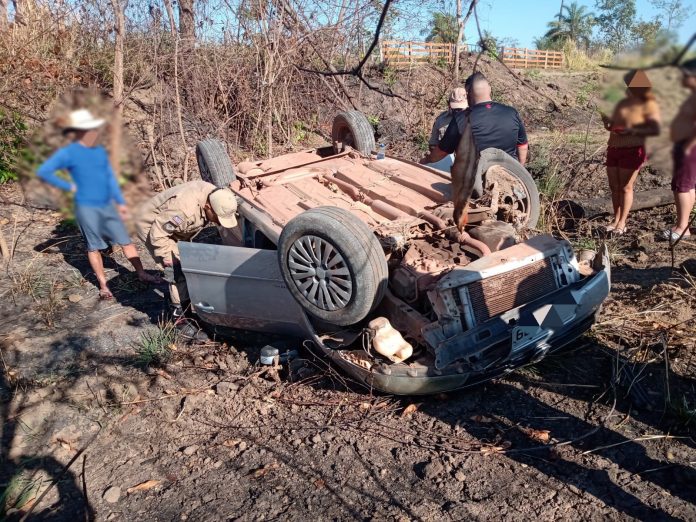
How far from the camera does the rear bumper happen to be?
346cm

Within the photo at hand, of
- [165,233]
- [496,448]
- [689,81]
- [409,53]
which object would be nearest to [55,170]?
[689,81]

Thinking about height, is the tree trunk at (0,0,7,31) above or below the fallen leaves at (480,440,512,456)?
above

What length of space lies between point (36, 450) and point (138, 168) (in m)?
3.41

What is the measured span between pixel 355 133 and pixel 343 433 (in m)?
3.43

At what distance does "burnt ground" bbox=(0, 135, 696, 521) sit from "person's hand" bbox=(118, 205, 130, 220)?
1.80m

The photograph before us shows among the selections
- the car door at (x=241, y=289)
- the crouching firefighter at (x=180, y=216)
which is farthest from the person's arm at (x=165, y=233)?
the car door at (x=241, y=289)

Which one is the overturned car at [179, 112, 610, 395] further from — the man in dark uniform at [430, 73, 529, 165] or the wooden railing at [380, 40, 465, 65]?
the wooden railing at [380, 40, 465, 65]

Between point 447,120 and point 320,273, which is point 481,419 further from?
point 447,120

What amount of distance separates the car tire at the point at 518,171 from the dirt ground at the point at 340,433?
1032 millimetres

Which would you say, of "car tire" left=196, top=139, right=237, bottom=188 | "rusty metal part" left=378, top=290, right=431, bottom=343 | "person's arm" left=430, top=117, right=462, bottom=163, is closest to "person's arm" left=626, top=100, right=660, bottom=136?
"rusty metal part" left=378, top=290, right=431, bottom=343

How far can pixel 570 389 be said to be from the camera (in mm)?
3938

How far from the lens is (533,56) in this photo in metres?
2.19

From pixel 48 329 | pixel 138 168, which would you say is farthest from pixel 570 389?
pixel 48 329

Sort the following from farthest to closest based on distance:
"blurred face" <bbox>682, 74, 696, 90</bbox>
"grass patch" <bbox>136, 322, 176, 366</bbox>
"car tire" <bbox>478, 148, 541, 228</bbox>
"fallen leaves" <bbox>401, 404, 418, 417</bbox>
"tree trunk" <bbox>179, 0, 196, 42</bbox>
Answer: "grass patch" <bbox>136, 322, 176, 366</bbox> < "car tire" <bbox>478, 148, 541, 228</bbox> < "fallen leaves" <bbox>401, 404, 418, 417</bbox> < "tree trunk" <bbox>179, 0, 196, 42</bbox> < "blurred face" <bbox>682, 74, 696, 90</bbox>
